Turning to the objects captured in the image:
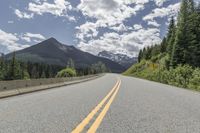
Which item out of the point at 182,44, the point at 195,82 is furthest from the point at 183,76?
the point at 182,44

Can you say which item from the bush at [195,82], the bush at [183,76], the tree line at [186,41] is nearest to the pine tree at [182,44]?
the tree line at [186,41]

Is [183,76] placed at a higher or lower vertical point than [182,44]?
lower

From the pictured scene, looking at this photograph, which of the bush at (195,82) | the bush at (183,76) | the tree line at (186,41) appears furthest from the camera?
the tree line at (186,41)

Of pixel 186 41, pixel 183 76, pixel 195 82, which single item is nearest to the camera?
pixel 195 82

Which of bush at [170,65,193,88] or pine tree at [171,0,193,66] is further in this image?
pine tree at [171,0,193,66]

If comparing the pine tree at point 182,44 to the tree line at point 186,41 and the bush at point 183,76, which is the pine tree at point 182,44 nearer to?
the tree line at point 186,41

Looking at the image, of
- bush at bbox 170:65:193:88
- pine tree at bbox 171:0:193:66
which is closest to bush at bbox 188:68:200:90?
bush at bbox 170:65:193:88

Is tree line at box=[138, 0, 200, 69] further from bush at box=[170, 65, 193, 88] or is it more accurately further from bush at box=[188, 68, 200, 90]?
bush at box=[188, 68, 200, 90]

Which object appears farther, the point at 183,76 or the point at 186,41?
the point at 186,41

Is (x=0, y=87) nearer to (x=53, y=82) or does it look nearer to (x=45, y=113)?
(x=45, y=113)

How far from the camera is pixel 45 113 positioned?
24.8 ft

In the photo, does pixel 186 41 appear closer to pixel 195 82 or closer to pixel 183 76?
pixel 183 76

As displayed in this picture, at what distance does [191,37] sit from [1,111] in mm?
45956

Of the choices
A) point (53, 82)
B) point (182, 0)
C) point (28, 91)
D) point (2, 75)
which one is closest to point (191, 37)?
point (182, 0)
